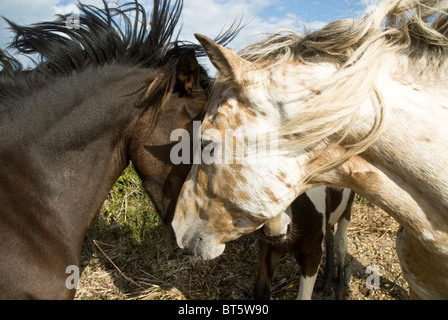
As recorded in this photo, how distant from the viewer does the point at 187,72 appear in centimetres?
193

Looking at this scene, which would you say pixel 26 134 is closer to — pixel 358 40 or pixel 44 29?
Answer: pixel 44 29

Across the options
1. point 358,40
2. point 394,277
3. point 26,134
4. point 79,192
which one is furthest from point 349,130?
point 394,277

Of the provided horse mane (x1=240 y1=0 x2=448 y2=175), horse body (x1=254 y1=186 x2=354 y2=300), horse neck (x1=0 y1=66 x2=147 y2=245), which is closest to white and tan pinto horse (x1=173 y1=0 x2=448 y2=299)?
horse mane (x1=240 y1=0 x2=448 y2=175)

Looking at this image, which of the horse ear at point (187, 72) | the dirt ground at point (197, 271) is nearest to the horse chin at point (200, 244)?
the horse ear at point (187, 72)

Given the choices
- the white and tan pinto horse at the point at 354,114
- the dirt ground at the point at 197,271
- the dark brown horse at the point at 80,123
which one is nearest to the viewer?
the white and tan pinto horse at the point at 354,114

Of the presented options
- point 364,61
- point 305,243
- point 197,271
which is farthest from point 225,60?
point 197,271

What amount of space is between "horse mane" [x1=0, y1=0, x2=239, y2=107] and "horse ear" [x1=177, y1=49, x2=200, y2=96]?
Answer: 0.06 metres

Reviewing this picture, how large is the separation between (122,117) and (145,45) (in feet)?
1.61

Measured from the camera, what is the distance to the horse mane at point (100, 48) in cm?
194

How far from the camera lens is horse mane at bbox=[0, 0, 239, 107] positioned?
1.94 meters

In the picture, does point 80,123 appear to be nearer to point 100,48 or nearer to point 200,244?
point 100,48

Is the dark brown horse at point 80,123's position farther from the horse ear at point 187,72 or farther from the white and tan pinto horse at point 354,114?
the white and tan pinto horse at point 354,114

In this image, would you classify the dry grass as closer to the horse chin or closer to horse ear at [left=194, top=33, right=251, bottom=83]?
the horse chin

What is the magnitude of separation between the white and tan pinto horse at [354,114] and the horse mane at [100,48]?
0.59m
